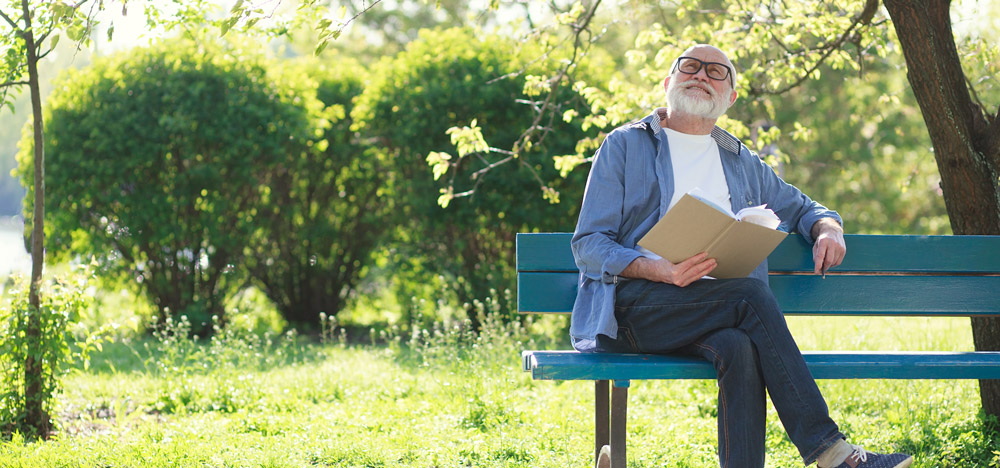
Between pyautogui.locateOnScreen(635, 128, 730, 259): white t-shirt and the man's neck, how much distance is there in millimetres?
18

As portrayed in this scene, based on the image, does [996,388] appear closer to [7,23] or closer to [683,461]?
[683,461]

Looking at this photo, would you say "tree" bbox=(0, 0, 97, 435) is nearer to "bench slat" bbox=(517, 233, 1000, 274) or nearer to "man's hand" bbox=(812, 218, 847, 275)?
"bench slat" bbox=(517, 233, 1000, 274)

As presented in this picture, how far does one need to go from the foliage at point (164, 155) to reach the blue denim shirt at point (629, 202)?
14.2 ft

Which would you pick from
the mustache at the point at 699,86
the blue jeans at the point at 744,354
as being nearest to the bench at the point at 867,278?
the blue jeans at the point at 744,354

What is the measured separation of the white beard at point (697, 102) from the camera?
11.1ft

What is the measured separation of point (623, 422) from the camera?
2.88 metres

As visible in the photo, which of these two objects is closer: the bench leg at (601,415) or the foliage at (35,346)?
the bench leg at (601,415)

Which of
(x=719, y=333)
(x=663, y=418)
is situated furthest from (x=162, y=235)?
(x=719, y=333)

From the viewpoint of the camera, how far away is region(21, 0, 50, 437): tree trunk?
3.77 meters

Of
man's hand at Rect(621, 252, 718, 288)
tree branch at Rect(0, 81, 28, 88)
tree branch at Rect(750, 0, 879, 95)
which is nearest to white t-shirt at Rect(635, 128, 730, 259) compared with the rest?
man's hand at Rect(621, 252, 718, 288)

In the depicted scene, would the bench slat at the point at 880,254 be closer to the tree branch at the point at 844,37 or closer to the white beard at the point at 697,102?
the white beard at the point at 697,102

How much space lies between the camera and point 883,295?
359cm

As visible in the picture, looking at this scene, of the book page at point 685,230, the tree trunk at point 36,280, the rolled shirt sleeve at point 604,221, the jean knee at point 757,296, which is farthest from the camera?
the tree trunk at point 36,280

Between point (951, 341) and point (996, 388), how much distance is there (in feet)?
5.49
